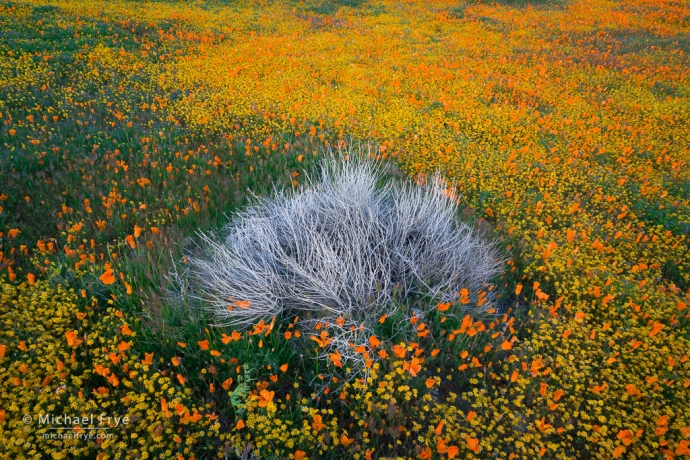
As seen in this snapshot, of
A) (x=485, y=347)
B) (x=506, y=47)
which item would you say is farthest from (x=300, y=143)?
(x=506, y=47)

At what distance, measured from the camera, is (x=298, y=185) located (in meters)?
5.65

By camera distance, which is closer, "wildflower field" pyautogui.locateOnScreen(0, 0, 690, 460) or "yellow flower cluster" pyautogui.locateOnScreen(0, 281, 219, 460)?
"yellow flower cluster" pyautogui.locateOnScreen(0, 281, 219, 460)

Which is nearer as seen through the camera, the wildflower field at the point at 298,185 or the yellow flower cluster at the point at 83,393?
the yellow flower cluster at the point at 83,393

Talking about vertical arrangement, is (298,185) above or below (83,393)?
above

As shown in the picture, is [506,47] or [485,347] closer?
[485,347]

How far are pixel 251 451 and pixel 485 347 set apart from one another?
79.3 inches

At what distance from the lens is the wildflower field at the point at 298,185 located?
9.74ft

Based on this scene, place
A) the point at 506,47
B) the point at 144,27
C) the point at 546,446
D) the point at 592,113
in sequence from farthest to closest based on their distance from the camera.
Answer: the point at 506,47 < the point at 144,27 < the point at 592,113 < the point at 546,446

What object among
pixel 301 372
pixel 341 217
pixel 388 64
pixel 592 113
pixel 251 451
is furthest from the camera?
pixel 388 64

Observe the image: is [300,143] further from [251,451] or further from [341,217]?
[251,451]

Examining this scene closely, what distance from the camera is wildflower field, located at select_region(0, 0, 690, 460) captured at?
2969 millimetres

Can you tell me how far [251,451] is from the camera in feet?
9.32

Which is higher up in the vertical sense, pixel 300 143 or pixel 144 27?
pixel 144 27

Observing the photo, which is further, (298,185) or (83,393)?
(298,185)
